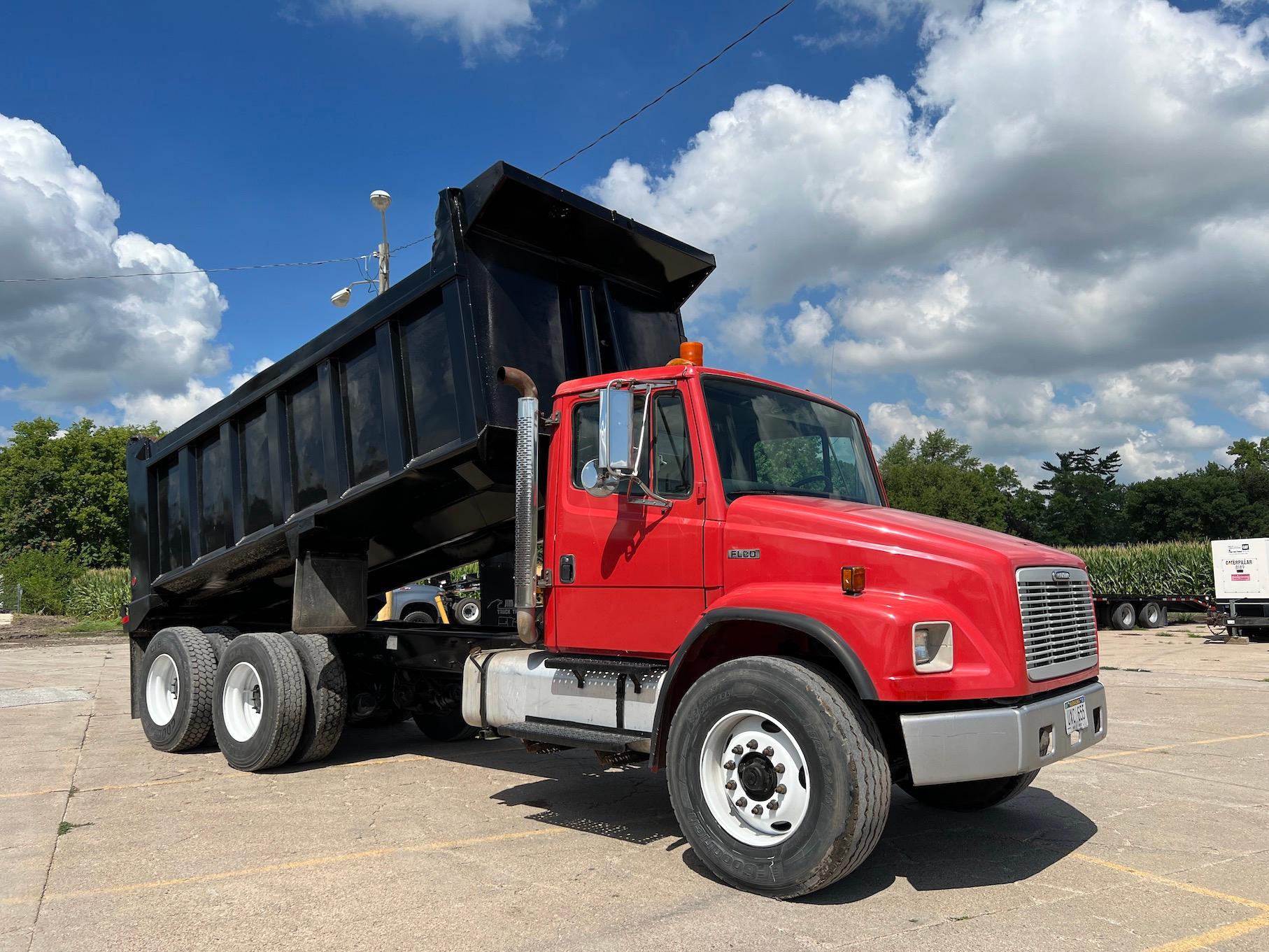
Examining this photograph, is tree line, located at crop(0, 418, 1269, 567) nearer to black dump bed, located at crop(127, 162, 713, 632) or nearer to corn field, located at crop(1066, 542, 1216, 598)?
corn field, located at crop(1066, 542, 1216, 598)

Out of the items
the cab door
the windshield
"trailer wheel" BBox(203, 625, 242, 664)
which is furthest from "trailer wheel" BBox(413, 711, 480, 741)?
the windshield

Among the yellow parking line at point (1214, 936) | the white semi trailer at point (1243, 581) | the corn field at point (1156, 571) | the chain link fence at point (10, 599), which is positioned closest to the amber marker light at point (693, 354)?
the yellow parking line at point (1214, 936)

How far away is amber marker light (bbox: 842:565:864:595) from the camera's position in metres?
4.39

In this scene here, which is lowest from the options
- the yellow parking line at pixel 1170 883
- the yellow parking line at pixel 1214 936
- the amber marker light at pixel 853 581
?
the yellow parking line at pixel 1170 883

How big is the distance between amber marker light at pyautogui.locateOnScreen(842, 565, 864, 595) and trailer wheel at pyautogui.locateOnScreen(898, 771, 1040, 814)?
1779 mm

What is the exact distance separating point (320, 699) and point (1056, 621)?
5.54 meters

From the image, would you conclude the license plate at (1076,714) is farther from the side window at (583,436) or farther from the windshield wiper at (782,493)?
the side window at (583,436)

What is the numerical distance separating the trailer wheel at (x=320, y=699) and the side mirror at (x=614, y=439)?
3779 mm

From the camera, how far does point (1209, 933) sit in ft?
12.7

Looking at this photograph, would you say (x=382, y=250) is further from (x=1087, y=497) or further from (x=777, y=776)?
(x=1087, y=497)

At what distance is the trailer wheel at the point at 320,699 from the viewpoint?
761 centimetres

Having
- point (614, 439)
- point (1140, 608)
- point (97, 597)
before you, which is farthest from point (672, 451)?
point (97, 597)

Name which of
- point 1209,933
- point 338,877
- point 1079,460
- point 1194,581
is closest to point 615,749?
point 338,877

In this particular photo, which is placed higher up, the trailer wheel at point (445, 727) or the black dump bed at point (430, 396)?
the black dump bed at point (430, 396)
